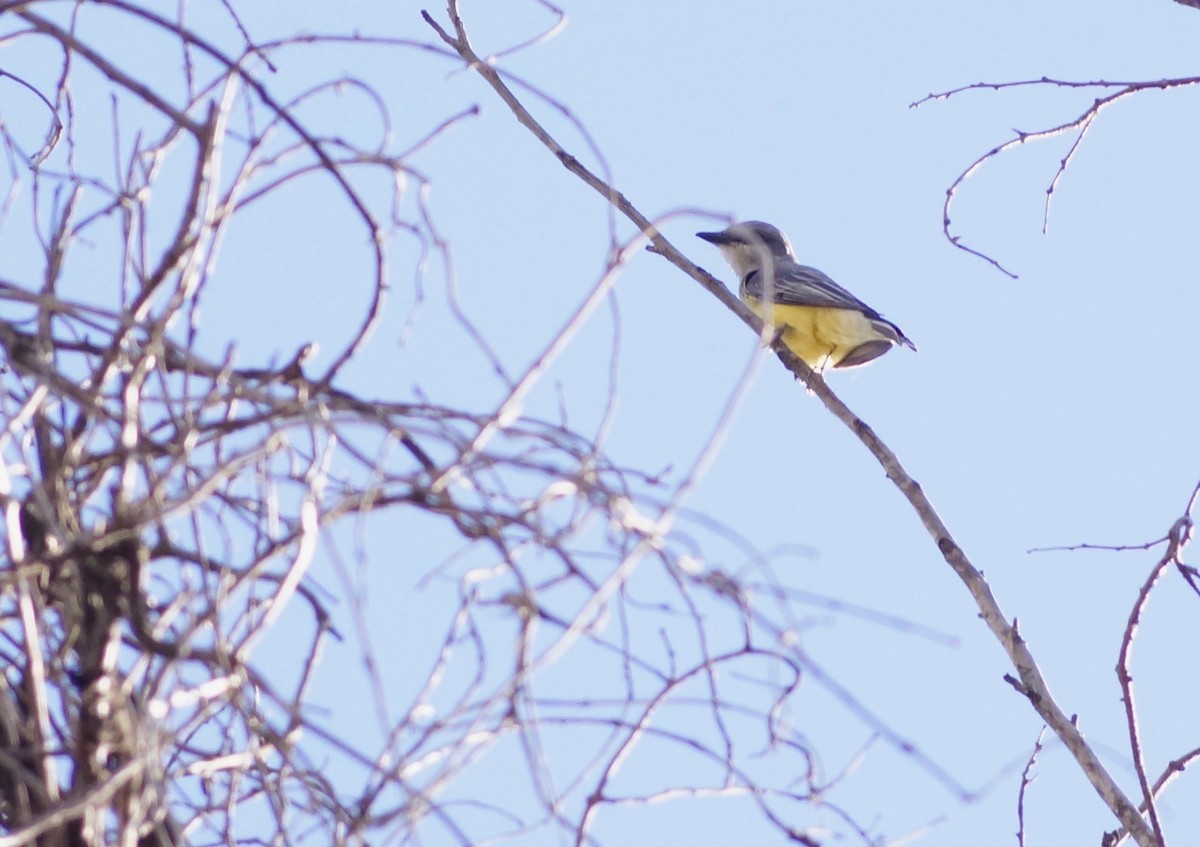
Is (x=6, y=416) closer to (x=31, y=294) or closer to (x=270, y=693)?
(x=31, y=294)

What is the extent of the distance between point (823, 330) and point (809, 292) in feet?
0.68

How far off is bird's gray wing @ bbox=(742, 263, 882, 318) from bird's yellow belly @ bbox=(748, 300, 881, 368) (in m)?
0.04

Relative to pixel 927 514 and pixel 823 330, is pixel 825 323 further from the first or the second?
pixel 927 514

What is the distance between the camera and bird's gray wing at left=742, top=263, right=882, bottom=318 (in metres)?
8.26

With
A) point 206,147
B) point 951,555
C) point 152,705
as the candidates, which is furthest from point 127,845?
point 951,555

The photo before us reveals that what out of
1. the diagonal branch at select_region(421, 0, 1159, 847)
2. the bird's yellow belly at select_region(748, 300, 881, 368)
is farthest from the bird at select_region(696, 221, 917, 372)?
the diagonal branch at select_region(421, 0, 1159, 847)

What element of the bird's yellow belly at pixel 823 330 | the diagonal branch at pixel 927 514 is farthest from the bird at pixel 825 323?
the diagonal branch at pixel 927 514

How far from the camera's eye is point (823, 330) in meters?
8.36

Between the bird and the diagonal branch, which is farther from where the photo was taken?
the bird

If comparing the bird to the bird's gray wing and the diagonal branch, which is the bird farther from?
the diagonal branch

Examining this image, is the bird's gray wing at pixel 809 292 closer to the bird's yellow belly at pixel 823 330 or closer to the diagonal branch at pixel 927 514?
the bird's yellow belly at pixel 823 330

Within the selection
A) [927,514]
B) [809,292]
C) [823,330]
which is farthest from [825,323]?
[927,514]

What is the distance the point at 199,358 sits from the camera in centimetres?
178

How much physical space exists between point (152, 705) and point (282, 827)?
9.9 inches
